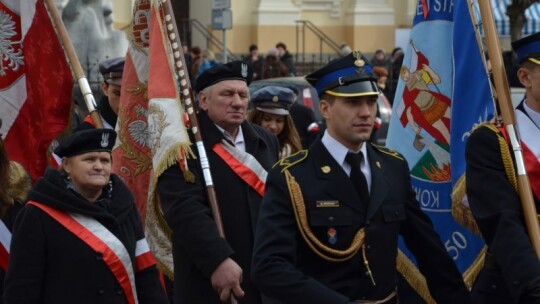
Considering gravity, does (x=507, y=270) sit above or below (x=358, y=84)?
below

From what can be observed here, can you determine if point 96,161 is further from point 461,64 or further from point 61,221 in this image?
point 461,64

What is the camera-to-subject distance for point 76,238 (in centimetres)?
628

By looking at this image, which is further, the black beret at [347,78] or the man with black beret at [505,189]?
the black beret at [347,78]

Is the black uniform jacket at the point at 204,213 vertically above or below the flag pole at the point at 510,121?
below

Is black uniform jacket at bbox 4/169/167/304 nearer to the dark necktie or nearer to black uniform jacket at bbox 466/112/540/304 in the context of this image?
the dark necktie

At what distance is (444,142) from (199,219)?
1.69 m

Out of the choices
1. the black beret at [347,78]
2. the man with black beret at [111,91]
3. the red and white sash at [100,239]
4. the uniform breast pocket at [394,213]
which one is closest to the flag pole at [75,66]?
the man with black beret at [111,91]

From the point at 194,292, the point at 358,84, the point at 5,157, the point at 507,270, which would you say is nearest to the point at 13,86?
the point at 5,157

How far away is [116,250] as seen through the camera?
20.7 ft

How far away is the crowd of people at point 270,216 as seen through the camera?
549cm

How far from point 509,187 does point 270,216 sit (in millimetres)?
939

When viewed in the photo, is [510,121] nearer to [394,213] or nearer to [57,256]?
[394,213]

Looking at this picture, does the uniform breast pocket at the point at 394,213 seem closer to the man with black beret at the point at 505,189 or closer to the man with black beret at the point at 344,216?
the man with black beret at the point at 344,216

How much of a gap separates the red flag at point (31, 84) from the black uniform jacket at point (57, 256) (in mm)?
2078
